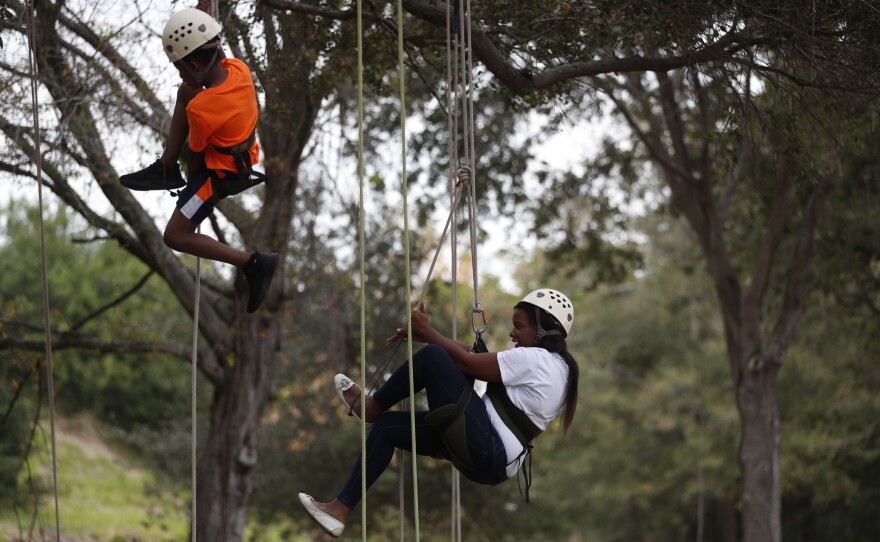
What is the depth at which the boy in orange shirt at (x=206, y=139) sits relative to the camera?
5266 millimetres

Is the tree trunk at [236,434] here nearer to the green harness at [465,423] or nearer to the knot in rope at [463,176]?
the knot in rope at [463,176]

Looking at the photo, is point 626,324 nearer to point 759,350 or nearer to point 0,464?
point 759,350

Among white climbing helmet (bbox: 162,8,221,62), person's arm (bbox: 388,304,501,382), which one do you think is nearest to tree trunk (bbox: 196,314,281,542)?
person's arm (bbox: 388,304,501,382)

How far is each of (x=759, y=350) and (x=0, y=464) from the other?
34.9ft

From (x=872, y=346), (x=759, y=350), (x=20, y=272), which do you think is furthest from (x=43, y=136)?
(x=20, y=272)

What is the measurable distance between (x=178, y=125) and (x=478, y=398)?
2.01 m

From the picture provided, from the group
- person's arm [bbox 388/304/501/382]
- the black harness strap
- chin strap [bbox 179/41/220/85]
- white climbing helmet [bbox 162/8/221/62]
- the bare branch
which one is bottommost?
person's arm [bbox 388/304/501/382]

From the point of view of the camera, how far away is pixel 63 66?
8812 millimetres

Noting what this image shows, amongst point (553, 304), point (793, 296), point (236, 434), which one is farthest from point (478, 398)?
point (793, 296)

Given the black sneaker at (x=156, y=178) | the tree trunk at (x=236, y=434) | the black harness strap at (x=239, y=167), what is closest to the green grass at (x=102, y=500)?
the tree trunk at (x=236, y=434)

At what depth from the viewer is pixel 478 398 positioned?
219 inches

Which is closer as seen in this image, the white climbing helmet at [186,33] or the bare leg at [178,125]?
the white climbing helmet at [186,33]

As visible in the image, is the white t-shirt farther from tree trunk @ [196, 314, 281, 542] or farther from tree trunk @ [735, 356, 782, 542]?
tree trunk @ [735, 356, 782, 542]

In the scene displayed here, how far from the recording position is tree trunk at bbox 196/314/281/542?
10594 mm
